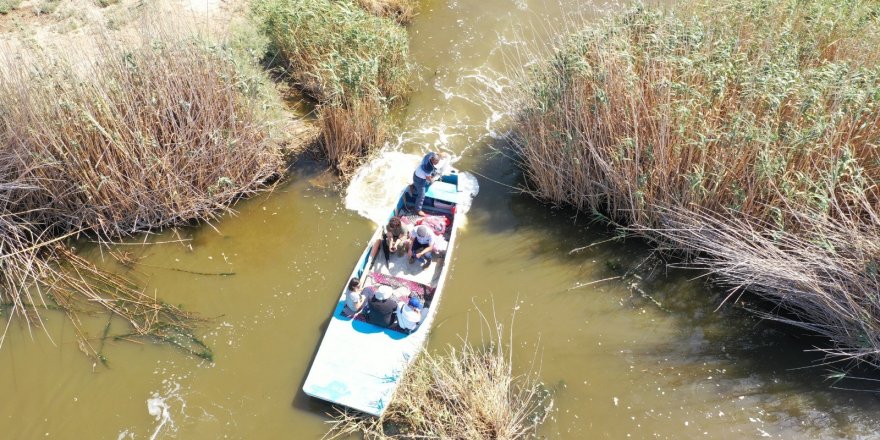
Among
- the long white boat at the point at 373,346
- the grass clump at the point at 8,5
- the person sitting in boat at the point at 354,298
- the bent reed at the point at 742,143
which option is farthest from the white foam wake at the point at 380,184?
the grass clump at the point at 8,5

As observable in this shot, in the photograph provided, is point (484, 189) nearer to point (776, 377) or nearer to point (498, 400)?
point (498, 400)

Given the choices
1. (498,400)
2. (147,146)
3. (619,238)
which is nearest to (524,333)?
(498,400)

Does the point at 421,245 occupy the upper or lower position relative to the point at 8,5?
lower

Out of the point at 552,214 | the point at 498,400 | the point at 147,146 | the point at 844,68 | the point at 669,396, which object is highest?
the point at 844,68

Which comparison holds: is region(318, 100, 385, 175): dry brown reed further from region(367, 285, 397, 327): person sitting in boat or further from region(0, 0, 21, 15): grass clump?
region(0, 0, 21, 15): grass clump

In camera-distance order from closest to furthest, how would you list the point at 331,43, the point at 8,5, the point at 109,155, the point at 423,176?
1. the point at 109,155
2. the point at 423,176
3. the point at 331,43
4. the point at 8,5

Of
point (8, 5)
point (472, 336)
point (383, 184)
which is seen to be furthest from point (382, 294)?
point (8, 5)

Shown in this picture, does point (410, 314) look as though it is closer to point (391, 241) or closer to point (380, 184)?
point (391, 241)
